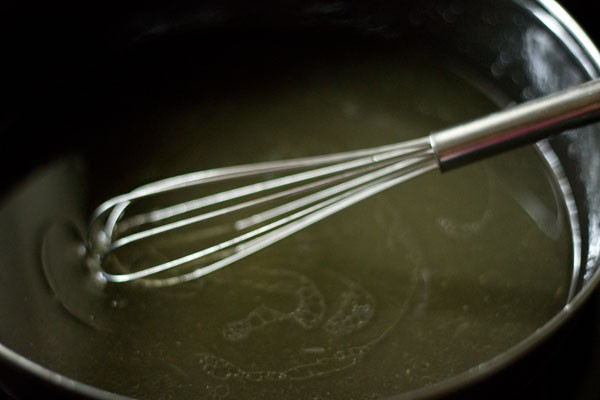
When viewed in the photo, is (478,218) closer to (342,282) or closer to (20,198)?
(342,282)

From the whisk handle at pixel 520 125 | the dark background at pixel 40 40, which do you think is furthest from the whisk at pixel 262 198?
the dark background at pixel 40 40

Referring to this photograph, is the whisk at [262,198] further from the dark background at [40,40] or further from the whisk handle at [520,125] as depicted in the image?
the dark background at [40,40]

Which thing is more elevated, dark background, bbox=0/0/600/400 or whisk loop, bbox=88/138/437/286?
dark background, bbox=0/0/600/400

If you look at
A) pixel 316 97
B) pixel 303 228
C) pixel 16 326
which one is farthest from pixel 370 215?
pixel 16 326

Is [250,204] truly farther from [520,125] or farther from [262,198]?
[520,125]

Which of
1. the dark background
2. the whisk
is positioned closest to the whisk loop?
the whisk

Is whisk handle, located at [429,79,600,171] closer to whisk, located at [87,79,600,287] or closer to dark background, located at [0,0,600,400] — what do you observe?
whisk, located at [87,79,600,287]

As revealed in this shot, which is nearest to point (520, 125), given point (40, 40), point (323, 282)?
point (323, 282)
